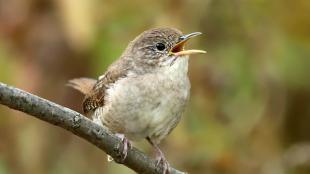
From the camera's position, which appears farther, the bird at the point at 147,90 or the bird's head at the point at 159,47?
the bird's head at the point at 159,47

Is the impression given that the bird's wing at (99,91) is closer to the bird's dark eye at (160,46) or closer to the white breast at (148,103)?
the white breast at (148,103)

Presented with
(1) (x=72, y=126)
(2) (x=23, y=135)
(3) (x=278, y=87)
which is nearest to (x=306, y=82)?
(3) (x=278, y=87)

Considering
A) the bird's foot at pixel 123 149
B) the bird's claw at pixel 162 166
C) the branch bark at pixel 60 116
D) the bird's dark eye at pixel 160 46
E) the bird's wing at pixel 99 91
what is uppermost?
the bird's dark eye at pixel 160 46

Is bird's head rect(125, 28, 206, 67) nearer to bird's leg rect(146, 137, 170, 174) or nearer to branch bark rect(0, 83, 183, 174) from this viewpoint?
bird's leg rect(146, 137, 170, 174)

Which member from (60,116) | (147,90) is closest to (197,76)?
(147,90)

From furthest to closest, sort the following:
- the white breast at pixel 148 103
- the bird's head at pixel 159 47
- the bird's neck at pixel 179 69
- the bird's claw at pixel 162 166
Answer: the bird's head at pixel 159 47
the bird's neck at pixel 179 69
the white breast at pixel 148 103
the bird's claw at pixel 162 166

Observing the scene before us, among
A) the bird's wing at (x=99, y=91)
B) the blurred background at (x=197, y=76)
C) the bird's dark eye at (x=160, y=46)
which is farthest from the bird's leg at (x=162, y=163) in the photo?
the bird's dark eye at (x=160, y=46)
